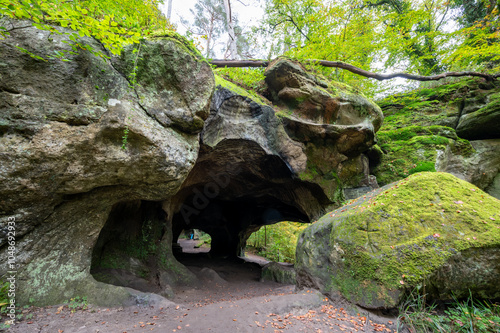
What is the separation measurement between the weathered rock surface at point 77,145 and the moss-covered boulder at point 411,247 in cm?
327

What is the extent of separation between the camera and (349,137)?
23.4 feet

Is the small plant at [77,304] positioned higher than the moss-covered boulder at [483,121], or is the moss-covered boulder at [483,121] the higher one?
the moss-covered boulder at [483,121]

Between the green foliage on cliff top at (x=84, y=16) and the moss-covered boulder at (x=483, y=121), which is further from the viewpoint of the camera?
the moss-covered boulder at (x=483, y=121)

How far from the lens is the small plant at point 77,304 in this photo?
3.46 meters

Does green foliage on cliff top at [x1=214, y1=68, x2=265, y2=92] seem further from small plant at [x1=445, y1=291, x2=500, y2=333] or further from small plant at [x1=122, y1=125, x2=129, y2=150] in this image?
small plant at [x1=445, y1=291, x2=500, y2=333]

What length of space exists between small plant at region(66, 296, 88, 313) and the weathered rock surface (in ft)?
0.32

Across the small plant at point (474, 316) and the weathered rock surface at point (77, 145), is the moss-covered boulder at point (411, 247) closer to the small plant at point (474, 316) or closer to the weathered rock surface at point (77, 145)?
the small plant at point (474, 316)

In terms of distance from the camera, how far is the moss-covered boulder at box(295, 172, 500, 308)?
9.95 ft

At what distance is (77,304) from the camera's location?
3.53 meters

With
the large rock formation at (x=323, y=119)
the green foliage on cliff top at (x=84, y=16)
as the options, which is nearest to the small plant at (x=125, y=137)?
the green foliage on cliff top at (x=84, y=16)

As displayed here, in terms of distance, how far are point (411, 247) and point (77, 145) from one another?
5.46 metres

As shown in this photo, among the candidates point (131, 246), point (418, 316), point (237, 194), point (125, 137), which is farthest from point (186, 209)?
point (418, 316)

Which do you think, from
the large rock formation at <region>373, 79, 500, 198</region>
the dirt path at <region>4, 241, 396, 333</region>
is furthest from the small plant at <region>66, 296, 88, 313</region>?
the large rock formation at <region>373, 79, 500, 198</region>

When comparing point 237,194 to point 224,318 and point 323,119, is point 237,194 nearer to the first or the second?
point 323,119
